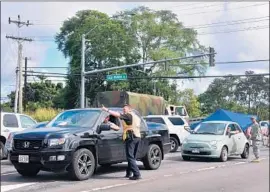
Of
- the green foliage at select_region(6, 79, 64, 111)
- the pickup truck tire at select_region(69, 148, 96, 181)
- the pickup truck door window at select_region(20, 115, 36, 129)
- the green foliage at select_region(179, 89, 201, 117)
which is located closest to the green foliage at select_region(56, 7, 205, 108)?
the green foliage at select_region(179, 89, 201, 117)

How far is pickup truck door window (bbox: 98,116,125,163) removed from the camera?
11.4 meters

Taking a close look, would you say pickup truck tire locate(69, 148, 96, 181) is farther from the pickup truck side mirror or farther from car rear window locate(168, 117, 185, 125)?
car rear window locate(168, 117, 185, 125)

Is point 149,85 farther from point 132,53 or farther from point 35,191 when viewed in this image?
point 35,191

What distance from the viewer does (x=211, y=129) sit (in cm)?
1777

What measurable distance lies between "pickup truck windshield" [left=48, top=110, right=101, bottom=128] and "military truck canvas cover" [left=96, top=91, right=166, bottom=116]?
14.4 m

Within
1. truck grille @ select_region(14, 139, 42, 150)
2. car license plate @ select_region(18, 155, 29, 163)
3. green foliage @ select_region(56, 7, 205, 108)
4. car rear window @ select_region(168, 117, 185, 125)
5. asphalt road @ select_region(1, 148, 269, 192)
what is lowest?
asphalt road @ select_region(1, 148, 269, 192)

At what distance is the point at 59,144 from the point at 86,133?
77cm

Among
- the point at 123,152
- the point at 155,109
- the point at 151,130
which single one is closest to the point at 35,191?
the point at 123,152

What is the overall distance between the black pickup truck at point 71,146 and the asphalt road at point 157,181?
13.8 inches

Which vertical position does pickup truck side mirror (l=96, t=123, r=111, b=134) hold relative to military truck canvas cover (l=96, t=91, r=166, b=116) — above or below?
below

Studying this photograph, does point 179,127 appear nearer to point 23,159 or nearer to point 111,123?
point 111,123

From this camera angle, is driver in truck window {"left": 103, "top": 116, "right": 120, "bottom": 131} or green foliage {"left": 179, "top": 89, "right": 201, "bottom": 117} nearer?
driver in truck window {"left": 103, "top": 116, "right": 120, "bottom": 131}

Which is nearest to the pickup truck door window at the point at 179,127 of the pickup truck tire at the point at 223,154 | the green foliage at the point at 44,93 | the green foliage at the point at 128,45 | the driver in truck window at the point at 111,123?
the pickup truck tire at the point at 223,154

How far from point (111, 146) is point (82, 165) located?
1082mm
